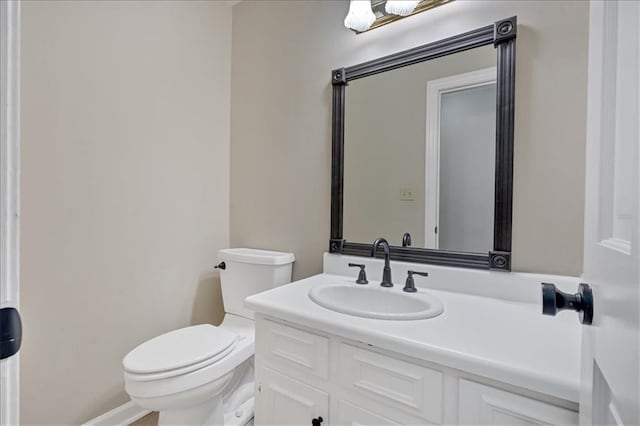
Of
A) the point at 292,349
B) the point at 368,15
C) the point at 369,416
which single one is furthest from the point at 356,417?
the point at 368,15

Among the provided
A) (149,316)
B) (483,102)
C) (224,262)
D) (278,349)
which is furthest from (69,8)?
(483,102)

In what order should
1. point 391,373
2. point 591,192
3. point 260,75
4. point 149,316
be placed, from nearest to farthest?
point 591,192
point 391,373
point 149,316
point 260,75

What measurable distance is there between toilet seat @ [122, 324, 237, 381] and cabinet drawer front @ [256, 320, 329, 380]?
29 centimetres

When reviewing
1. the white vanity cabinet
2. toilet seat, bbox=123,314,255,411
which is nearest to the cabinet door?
the white vanity cabinet

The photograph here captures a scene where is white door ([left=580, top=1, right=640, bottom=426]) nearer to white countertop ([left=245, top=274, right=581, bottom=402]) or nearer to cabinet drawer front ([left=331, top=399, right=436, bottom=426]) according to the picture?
white countertop ([left=245, top=274, right=581, bottom=402])

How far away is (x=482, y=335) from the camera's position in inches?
33.2

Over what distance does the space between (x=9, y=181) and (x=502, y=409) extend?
100 centimetres

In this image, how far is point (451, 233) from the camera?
4.20ft

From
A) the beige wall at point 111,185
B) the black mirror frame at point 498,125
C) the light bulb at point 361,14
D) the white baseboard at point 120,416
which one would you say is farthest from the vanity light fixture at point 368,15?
the white baseboard at point 120,416

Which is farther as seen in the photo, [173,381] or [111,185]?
[111,185]

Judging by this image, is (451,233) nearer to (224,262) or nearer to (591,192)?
(591,192)

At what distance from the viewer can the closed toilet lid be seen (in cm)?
119

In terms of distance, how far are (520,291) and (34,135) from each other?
1962 millimetres

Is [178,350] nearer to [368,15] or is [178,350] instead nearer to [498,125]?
[498,125]
